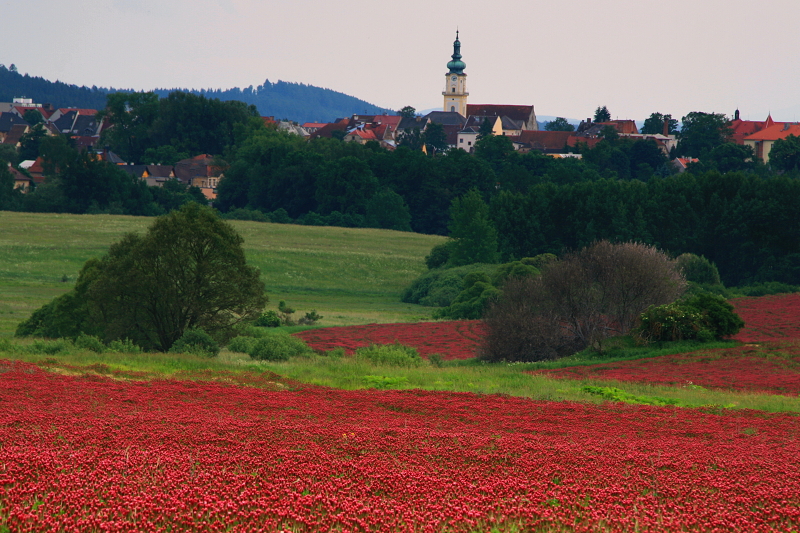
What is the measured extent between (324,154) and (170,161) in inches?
1611

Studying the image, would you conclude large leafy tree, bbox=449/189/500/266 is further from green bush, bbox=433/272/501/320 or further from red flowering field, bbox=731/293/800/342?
red flowering field, bbox=731/293/800/342

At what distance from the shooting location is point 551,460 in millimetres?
12773

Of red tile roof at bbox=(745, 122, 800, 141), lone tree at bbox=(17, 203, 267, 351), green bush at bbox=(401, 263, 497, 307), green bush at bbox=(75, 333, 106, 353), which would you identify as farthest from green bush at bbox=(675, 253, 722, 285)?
red tile roof at bbox=(745, 122, 800, 141)

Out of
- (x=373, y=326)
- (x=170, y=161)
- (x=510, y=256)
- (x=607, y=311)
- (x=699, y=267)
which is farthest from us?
(x=170, y=161)

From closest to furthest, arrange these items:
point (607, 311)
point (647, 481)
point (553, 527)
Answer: point (553, 527) < point (647, 481) < point (607, 311)

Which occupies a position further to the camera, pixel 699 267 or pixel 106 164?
pixel 106 164

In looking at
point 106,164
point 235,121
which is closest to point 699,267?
point 106,164

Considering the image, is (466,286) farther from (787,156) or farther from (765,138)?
(765,138)

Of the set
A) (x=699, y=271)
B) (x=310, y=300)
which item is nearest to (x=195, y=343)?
(x=310, y=300)

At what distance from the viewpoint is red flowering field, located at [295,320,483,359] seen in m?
42.1

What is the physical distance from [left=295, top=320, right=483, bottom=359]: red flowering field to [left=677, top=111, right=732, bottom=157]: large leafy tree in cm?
14304

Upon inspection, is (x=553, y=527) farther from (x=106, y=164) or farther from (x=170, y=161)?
(x=170, y=161)

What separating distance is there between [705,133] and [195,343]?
16673 cm

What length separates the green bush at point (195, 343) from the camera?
32.8m
